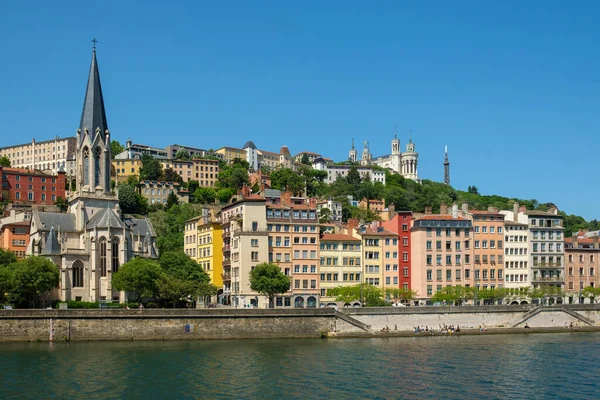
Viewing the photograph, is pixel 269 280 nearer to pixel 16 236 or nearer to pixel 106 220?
pixel 106 220

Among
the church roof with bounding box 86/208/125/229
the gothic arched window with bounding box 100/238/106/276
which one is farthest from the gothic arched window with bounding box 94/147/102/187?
the gothic arched window with bounding box 100/238/106/276

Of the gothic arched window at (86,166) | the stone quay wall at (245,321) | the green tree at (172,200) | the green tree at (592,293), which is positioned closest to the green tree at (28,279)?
the stone quay wall at (245,321)

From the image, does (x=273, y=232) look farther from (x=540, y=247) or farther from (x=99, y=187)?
(x=540, y=247)

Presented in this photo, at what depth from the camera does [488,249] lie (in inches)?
4257

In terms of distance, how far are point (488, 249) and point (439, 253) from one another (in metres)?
8.20

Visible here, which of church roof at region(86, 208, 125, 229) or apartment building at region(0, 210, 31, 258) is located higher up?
church roof at region(86, 208, 125, 229)

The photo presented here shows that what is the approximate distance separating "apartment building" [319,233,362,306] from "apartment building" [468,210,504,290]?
16.9 meters

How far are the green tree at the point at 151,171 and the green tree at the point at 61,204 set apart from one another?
102 ft

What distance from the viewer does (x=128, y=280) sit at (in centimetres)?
9044

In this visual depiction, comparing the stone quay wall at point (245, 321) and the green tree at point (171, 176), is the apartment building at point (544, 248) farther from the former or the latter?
the green tree at point (171, 176)

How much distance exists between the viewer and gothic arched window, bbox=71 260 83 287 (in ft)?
313

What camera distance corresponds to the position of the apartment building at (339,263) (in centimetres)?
10156

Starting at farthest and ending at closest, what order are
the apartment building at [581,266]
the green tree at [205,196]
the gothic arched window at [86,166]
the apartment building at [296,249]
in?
the green tree at [205,196] → the apartment building at [581,266] → the gothic arched window at [86,166] → the apartment building at [296,249]

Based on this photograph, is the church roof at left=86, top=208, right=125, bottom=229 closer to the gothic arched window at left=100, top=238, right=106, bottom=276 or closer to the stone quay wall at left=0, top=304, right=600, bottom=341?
the gothic arched window at left=100, top=238, right=106, bottom=276
